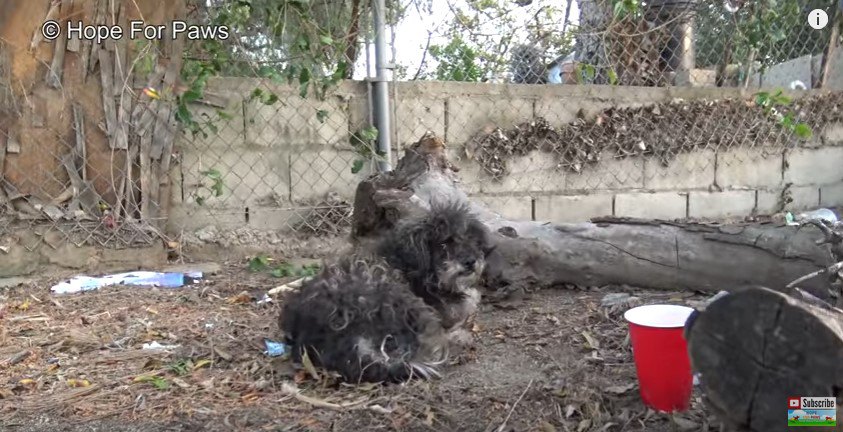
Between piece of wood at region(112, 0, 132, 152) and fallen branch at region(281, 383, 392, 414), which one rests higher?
piece of wood at region(112, 0, 132, 152)

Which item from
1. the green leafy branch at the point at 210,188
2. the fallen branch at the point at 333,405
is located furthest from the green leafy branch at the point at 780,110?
the fallen branch at the point at 333,405

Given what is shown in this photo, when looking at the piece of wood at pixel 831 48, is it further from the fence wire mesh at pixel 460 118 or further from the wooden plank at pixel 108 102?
the wooden plank at pixel 108 102

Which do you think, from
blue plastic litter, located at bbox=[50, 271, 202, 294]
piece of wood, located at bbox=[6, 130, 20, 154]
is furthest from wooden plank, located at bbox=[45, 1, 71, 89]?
blue plastic litter, located at bbox=[50, 271, 202, 294]

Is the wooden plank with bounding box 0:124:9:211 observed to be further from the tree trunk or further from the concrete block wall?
the concrete block wall

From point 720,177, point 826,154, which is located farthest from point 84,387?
point 826,154

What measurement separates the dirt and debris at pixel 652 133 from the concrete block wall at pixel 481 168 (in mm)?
64

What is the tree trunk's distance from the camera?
13.0 ft

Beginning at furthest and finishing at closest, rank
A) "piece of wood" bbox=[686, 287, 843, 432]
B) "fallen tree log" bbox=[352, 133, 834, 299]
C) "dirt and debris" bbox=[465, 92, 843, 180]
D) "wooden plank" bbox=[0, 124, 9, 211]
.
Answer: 1. "dirt and debris" bbox=[465, 92, 843, 180]
2. "wooden plank" bbox=[0, 124, 9, 211]
3. "fallen tree log" bbox=[352, 133, 834, 299]
4. "piece of wood" bbox=[686, 287, 843, 432]

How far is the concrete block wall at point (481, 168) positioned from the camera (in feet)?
14.7

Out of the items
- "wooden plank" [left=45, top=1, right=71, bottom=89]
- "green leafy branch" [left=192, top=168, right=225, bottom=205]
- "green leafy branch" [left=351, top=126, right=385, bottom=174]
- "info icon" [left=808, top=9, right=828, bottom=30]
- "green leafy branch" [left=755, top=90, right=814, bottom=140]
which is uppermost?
"info icon" [left=808, top=9, right=828, bottom=30]

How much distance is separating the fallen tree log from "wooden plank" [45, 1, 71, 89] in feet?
6.90

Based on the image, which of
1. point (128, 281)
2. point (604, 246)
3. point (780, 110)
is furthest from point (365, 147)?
point (780, 110)

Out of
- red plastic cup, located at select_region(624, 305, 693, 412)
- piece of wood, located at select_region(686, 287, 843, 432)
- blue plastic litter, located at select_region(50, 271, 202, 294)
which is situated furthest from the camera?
blue plastic litter, located at select_region(50, 271, 202, 294)

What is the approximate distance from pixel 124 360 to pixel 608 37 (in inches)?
165
